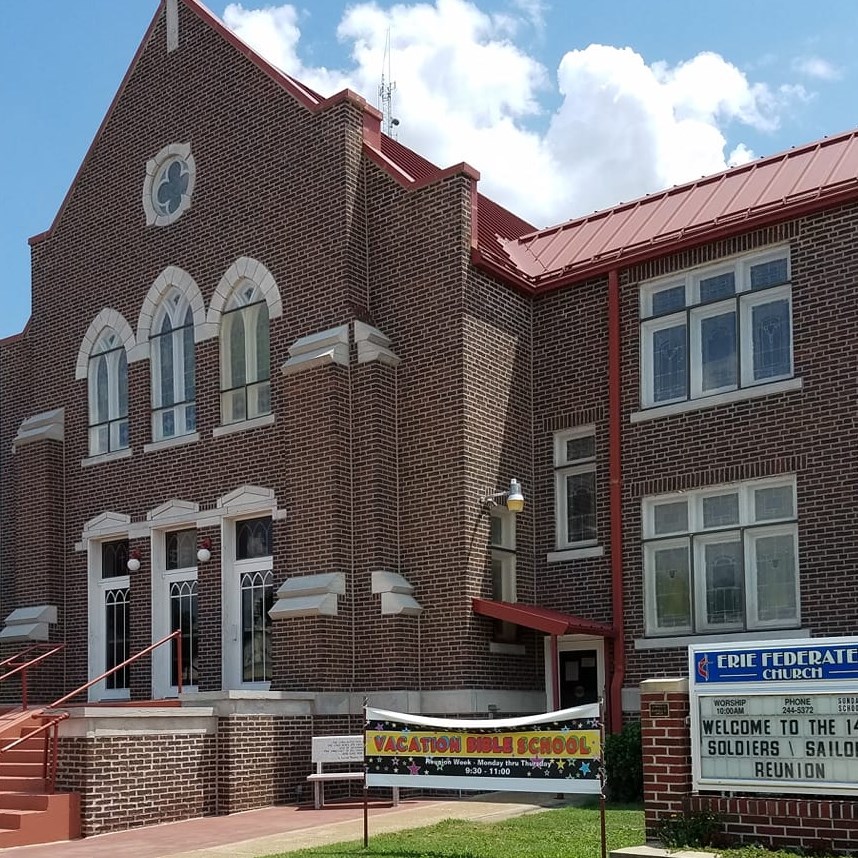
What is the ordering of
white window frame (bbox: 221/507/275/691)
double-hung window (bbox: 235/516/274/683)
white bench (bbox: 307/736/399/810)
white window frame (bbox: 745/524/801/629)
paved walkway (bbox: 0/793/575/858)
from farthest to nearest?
white window frame (bbox: 221/507/275/691) < double-hung window (bbox: 235/516/274/683) < white window frame (bbox: 745/524/801/629) < white bench (bbox: 307/736/399/810) < paved walkway (bbox: 0/793/575/858)

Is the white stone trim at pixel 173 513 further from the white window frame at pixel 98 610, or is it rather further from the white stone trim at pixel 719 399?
the white stone trim at pixel 719 399

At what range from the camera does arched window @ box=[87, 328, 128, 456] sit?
71.9 ft

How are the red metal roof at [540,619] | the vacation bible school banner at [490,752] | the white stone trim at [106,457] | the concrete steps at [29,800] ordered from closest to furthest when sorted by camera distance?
the vacation bible school banner at [490,752] → the concrete steps at [29,800] → the red metal roof at [540,619] → the white stone trim at [106,457]

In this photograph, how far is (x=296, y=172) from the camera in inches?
769

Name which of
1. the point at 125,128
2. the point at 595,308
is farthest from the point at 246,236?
the point at 595,308

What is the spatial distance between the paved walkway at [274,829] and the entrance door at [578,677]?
230 cm

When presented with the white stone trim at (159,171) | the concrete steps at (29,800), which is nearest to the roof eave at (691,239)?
the white stone trim at (159,171)

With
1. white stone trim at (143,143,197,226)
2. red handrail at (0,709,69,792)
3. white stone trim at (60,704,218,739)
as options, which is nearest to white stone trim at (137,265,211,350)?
white stone trim at (143,143,197,226)

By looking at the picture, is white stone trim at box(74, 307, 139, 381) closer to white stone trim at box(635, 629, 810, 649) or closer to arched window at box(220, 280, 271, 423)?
arched window at box(220, 280, 271, 423)

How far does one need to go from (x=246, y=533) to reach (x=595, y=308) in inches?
251

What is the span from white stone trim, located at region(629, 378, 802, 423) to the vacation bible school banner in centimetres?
660

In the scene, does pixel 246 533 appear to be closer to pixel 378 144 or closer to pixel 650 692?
pixel 378 144

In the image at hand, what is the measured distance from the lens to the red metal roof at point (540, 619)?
16391 mm

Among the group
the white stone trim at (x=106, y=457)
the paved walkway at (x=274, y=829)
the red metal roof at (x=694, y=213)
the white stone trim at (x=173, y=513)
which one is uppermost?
the red metal roof at (x=694, y=213)
